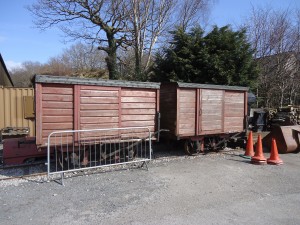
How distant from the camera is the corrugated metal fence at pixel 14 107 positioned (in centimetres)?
1270

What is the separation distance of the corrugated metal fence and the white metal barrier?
5.82 metres

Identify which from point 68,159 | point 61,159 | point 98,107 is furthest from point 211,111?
point 61,159

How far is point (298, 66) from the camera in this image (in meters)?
21.7

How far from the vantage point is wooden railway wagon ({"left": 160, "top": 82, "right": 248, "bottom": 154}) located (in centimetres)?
883

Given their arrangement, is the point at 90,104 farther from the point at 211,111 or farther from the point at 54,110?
the point at 211,111

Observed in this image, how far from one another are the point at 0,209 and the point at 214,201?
3865 mm

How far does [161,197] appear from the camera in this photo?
5.40 metres

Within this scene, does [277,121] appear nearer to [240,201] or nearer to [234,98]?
[234,98]

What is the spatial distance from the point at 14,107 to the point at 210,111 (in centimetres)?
915

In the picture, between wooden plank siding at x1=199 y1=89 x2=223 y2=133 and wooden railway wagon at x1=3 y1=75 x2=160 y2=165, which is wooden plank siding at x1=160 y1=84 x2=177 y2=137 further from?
wooden plank siding at x1=199 y1=89 x2=223 y2=133

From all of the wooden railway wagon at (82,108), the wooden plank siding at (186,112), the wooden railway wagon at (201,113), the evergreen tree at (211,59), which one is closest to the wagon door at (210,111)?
the wooden railway wagon at (201,113)

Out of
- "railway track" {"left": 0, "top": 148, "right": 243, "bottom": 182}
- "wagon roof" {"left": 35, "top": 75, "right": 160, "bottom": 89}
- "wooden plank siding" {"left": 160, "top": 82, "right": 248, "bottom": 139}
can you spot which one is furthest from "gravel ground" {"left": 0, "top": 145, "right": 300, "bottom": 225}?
"wagon roof" {"left": 35, "top": 75, "right": 160, "bottom": 89}

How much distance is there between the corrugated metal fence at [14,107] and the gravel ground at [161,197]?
21.3 ft

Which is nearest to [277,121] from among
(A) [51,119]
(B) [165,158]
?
(B) [165,158]
